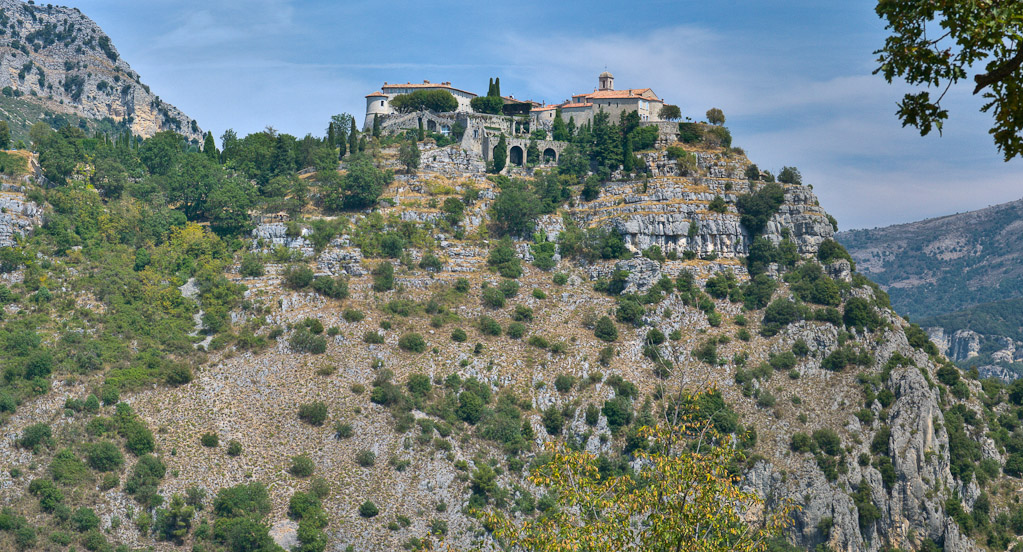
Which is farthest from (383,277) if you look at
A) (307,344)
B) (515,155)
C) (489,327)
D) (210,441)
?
(515,155)

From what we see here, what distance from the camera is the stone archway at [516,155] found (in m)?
109

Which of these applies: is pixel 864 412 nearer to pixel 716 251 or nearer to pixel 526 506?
pixel 716 251

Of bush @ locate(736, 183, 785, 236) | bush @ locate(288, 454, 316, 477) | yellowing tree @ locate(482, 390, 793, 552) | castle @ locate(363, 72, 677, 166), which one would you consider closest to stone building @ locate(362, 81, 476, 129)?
castle @ locate(363, 72, 677, 166)

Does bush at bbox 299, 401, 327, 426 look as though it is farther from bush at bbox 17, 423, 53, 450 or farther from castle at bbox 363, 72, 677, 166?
castle at bbox 363, 72, 677, 166

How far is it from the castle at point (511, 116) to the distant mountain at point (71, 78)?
71010 millimetres

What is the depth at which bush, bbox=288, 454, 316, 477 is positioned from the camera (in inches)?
2682

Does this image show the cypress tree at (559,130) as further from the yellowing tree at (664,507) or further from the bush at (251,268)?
the yellowing tree at (664,507)

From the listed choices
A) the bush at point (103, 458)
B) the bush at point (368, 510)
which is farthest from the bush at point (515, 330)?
the bush at point (103, 458)

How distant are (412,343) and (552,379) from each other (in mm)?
12764

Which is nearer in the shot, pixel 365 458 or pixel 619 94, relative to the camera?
pixel 365 458

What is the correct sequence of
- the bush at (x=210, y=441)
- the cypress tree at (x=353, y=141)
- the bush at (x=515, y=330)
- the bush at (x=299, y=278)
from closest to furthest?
1. the bush at (x=210, y=441)
2. the bush at (x=299, y=278)
3. the bush at (x=515, y=330)
4. the cypress tree at (x=353, y=141)

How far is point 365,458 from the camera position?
7025 cm

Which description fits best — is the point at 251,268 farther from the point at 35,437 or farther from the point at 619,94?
the point at 619,94

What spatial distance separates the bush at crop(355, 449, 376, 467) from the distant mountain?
107578mm
